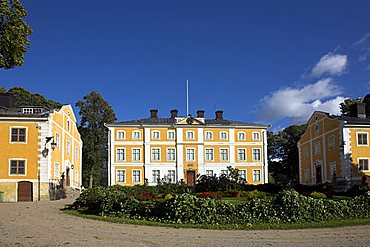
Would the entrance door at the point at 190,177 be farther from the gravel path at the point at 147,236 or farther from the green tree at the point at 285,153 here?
the gravel path at the point at 147,236

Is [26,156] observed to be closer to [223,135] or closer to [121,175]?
[121,175]

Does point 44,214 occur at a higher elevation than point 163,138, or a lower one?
lower

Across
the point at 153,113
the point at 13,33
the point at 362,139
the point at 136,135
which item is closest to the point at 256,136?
the point at 153,113

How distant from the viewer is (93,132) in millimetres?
59500

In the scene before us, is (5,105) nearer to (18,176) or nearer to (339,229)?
(18,176)

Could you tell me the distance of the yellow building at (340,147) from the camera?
1644 inches

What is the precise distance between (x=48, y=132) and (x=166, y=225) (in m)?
19.7

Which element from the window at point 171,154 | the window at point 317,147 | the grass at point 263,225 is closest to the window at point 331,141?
the window at point 317,147

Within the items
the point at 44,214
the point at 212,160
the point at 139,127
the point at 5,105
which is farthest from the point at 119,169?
the point at 44,214

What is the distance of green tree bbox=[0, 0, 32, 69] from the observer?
1049 cm

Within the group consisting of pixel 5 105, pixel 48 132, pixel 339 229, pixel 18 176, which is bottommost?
pixel 339 229

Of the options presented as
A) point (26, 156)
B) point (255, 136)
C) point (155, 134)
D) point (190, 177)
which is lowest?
point (190, 177)

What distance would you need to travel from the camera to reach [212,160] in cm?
5478

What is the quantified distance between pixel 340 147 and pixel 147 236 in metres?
31.5
